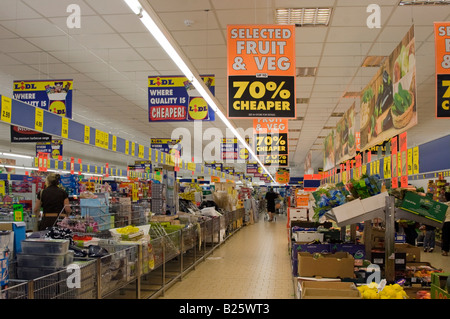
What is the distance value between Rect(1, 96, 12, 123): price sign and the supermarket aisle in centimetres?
334

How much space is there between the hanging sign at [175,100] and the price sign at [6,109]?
334 centimetres

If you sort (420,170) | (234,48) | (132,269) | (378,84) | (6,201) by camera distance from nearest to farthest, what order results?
(132,269) → (234,48) → (378,84) → (420,170) → (6,201)

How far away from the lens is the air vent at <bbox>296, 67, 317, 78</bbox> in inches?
388

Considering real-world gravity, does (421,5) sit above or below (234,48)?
above

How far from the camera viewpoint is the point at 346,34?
7.75 m

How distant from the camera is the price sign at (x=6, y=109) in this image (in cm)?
570

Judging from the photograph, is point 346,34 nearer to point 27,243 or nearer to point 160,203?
point 160,203

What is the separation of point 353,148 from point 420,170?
191 cm

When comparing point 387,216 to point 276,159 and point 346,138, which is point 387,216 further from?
point 276,159

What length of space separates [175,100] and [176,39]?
1.43 meters

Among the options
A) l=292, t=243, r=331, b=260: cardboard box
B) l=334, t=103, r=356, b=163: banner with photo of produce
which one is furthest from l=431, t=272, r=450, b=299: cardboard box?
l=334, t=103, r=356, b=163: banner with photo of produce

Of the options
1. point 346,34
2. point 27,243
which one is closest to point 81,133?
point 27,243

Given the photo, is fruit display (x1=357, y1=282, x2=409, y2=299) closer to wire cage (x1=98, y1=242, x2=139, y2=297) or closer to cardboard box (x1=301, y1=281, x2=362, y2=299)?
cardboard box (x1=301, y1=281, x2=362, y2=299)

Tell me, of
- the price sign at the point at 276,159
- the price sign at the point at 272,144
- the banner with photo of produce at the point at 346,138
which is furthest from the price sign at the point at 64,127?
the price sign at the point at 276,159
